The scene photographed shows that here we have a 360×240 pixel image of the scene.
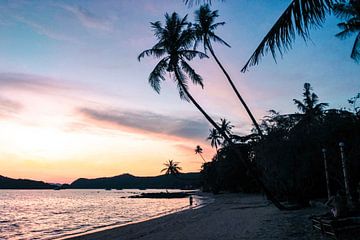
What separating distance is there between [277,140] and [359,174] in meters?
5.60

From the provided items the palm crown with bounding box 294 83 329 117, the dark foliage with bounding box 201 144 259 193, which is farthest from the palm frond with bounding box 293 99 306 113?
the dark foliage with bounding box 201 144 259 193

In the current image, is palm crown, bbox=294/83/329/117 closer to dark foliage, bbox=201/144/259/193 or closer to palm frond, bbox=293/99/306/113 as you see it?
palm frond, bbox=293/99/306/113

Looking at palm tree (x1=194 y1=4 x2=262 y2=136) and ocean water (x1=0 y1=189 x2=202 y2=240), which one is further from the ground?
palm tree (x1=194 y1=4 x2=262 y2=136)

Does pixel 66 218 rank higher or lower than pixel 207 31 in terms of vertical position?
lower

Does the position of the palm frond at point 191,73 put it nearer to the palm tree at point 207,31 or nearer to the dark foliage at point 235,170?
the palm tree at point 207,31

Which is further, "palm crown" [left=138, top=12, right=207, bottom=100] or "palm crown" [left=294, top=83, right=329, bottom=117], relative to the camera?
"palm crown" [left=294, top=83, right=329, bottom=117]

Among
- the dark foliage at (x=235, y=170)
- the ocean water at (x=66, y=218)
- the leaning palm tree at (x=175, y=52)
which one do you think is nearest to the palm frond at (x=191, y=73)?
the leaning palm tree at (x=175, y=52)

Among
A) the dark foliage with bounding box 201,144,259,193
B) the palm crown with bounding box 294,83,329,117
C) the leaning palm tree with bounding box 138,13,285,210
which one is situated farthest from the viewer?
the dark foliage with bounding box 201,144,259,193

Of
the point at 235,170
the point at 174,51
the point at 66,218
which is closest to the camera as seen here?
the point at 174,51

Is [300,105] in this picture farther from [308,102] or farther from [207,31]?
[207,31]

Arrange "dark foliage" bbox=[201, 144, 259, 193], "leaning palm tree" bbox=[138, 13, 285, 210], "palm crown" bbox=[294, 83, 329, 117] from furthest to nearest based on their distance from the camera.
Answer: "dark foliage" bbox=[201, 144, 259, 193], "palm crown" bbox=[294, 83, 329, 117], "leaning palm tree" bbox=[138, 13, 285, 210]

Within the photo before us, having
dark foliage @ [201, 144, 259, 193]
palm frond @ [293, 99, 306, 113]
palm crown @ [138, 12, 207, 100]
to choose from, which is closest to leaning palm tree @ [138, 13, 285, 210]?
palm crown @ [138, 12, 207, 100]

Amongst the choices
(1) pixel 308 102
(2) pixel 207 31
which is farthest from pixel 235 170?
(2) pixel 207 31

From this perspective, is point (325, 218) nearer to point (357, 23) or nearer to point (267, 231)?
point (267, 231)
